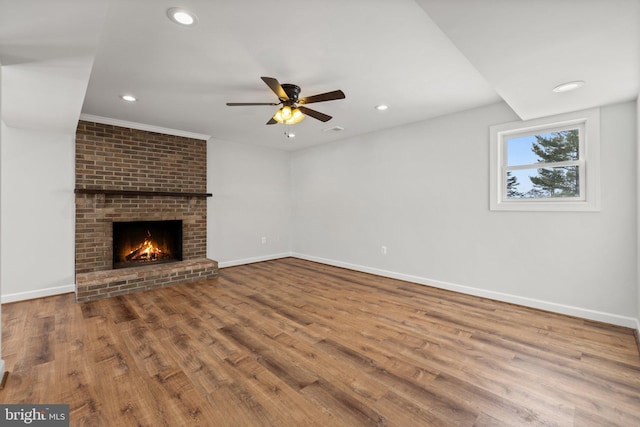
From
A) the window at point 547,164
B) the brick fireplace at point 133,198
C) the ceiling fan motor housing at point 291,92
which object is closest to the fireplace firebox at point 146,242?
the brick fireplace at point 133,198

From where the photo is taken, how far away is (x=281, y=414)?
1.57 meters

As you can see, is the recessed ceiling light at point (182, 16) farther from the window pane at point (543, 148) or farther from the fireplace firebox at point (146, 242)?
the window pane at point (543, 148)

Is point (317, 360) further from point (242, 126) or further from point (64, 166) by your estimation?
point (64, 166)

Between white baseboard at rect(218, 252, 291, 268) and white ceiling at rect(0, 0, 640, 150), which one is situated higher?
white ceiling at rect(0, 0, 640, 150)

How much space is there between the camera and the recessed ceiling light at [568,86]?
229 cm

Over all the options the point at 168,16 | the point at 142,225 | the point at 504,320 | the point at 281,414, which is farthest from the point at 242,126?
the point at 504,320

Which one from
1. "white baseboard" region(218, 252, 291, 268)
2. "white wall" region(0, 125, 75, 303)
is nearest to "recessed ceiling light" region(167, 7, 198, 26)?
"white wall" region(0, 125, 75, 303)

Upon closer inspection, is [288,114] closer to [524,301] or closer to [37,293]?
[524,301]

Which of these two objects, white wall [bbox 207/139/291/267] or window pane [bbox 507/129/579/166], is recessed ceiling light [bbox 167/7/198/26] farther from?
window pane [bbox 507/129/579/166]

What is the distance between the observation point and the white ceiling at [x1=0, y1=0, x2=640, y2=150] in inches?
60.1

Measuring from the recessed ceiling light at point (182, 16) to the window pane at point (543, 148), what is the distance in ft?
11.7

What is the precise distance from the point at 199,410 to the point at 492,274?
3.43m

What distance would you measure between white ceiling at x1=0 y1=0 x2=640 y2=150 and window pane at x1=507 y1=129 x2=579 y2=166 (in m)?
0.34

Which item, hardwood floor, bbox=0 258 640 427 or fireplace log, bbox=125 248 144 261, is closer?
hardwood floor, bbox=0 258 640 427
